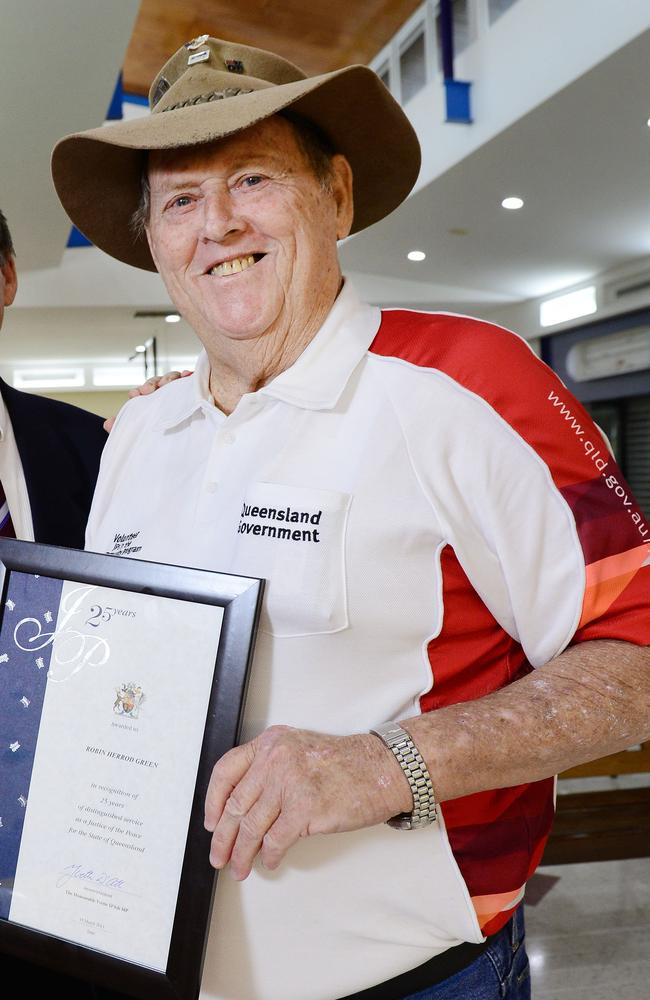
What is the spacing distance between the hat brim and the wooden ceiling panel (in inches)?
296

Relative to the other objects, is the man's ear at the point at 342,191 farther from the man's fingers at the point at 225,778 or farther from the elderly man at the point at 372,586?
the man's fingers at the point at 225,778

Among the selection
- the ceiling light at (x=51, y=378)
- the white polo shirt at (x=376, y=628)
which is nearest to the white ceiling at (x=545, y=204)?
the white polo shirt at (x=376, y=628)

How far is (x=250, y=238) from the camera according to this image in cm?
109

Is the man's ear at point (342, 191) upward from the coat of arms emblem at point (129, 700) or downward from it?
upward

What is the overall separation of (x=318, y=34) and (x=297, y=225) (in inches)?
330

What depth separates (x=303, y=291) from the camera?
1.10m

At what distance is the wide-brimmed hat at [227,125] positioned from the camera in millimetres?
1033

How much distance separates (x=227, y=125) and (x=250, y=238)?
137mm

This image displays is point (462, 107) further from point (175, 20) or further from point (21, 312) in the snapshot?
point (21, 312)

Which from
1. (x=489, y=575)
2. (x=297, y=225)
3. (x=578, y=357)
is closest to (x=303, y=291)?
(x=297, y=225)

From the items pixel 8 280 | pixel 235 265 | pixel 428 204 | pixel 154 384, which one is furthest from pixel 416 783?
pixel 428 204

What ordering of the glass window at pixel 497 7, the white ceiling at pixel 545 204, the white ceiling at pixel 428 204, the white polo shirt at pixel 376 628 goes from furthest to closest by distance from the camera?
the glass window at pixel 497 7, the white ceiling at pixel 545 204, the white ceiling at pixel 428 204, the white polo shirt at pixel 376 628

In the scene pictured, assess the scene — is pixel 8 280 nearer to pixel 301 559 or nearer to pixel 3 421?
pixel 3 421

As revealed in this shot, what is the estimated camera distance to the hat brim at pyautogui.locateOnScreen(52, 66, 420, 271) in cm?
103
